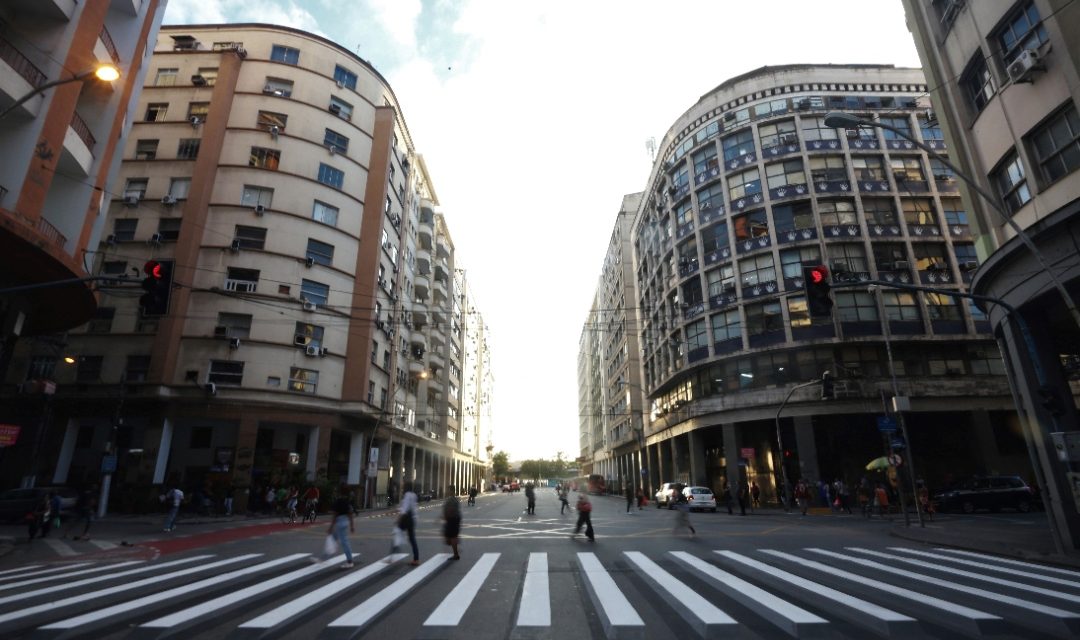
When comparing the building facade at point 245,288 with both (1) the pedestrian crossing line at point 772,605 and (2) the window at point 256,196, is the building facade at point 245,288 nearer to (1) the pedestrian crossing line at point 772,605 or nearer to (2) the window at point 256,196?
(2) the window at point 256,196

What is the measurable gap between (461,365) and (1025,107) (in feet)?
214

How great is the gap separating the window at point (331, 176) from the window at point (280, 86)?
18.5 feet

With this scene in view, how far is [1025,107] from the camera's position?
13523 millimetres

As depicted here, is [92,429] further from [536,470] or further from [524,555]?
[536,470]

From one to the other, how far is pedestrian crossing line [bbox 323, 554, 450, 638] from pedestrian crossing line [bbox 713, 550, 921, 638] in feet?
20.9

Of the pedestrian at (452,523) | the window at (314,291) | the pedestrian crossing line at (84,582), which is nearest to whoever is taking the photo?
the pedestrian crossing line at (84,582)

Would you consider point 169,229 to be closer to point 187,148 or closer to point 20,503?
point 187,148

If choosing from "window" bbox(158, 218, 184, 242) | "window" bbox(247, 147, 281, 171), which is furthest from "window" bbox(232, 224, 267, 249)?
"window" bbox(247, 147, 281, 171)

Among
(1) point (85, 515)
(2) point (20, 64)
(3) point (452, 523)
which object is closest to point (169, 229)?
(1) point (85, 515)

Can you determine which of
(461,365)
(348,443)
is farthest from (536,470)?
(348,443)

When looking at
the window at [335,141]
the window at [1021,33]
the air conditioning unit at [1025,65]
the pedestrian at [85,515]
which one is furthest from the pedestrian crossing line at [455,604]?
the window at [335,141]

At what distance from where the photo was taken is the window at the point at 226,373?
29.9 m

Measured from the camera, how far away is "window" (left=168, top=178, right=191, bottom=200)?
33.0m

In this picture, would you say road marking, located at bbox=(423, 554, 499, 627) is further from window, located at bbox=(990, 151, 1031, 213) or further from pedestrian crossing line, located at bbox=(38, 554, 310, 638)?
window, located at bbox=(990, 151, 1031, 213)
